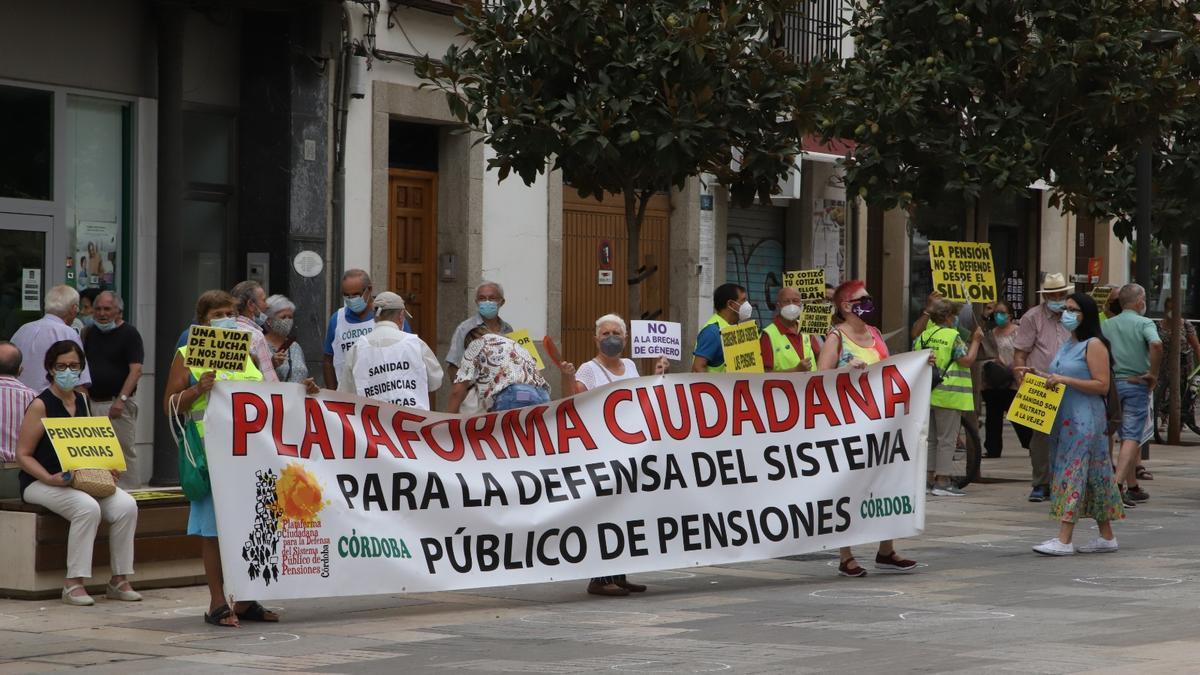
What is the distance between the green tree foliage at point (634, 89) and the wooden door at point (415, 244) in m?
5.22

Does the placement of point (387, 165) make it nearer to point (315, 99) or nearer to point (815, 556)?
point (315, 99)

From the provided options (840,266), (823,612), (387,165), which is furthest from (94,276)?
(840,266)

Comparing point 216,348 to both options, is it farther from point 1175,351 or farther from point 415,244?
point 1175,351

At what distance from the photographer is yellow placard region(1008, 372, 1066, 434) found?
1288 cm

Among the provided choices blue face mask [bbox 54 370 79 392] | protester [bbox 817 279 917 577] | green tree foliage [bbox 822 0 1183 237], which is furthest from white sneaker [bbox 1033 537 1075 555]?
blue face mask [bbox 54 370 79 392]

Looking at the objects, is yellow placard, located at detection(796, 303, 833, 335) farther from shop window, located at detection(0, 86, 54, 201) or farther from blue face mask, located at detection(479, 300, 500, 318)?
shop window, located at detection(0, 86, 54, 201)

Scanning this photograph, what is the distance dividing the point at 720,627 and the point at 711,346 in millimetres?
4293

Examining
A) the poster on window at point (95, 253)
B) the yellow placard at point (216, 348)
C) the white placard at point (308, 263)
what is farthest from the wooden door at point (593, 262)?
the yellow placard at point (216, 348)

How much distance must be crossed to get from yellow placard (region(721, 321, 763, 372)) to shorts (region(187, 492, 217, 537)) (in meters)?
4.38

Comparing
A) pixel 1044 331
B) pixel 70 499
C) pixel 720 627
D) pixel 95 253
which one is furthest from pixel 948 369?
pixel 70 499

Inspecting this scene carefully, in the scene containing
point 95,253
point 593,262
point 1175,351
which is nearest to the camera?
point 95,253

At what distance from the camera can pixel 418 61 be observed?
15086 mm

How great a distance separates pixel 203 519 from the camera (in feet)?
33.1

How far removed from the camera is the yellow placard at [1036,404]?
1288cm
